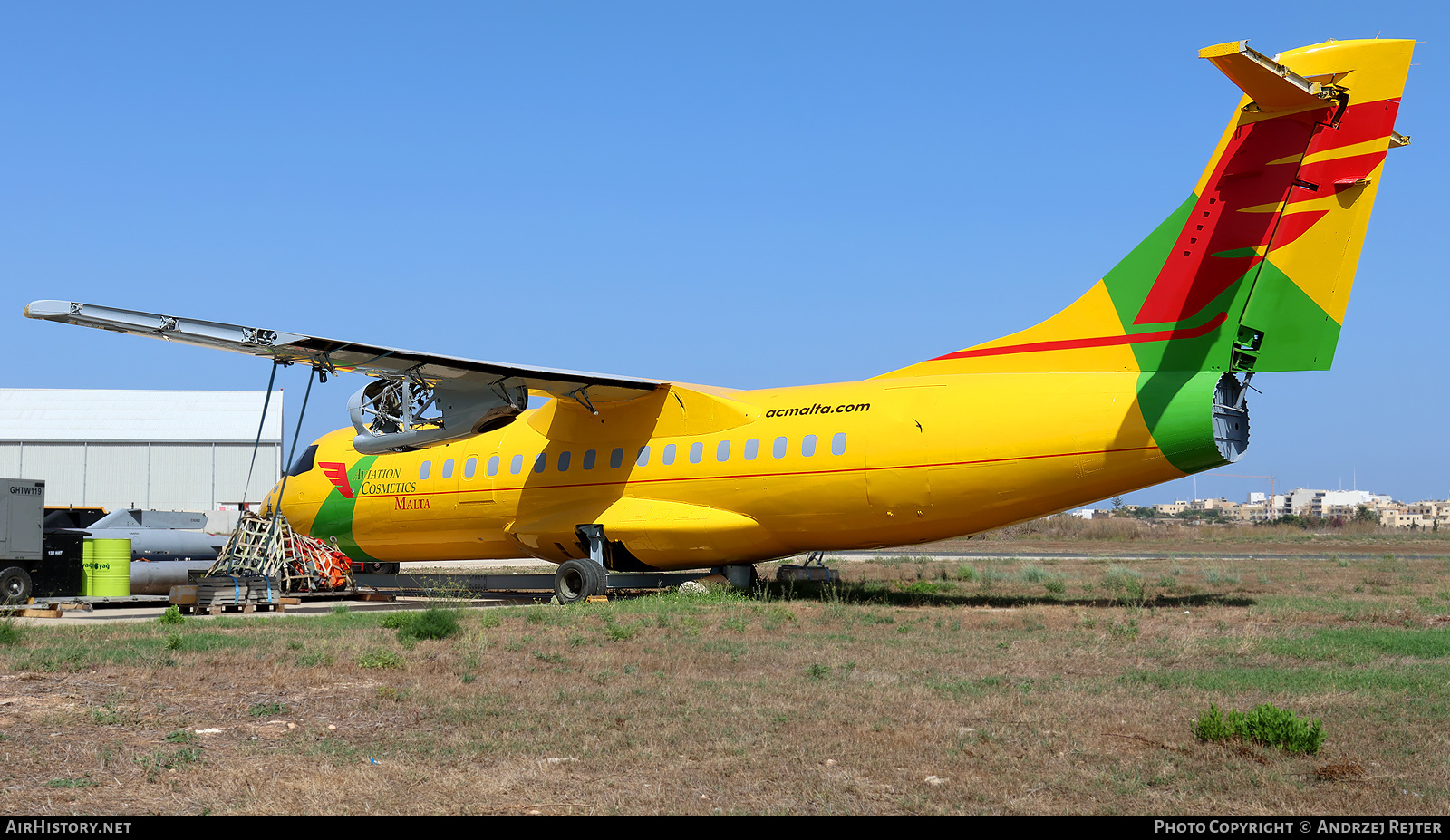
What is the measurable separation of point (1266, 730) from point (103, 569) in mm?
18817

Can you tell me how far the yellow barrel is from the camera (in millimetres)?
19594

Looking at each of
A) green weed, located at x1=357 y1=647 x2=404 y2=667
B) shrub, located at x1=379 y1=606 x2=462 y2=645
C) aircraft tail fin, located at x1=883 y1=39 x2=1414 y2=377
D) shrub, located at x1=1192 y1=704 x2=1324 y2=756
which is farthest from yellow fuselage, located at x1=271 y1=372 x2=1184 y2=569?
green weed, located at x1=357 y1=647 x2=404 y2=667

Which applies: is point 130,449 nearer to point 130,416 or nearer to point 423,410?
point 130,416

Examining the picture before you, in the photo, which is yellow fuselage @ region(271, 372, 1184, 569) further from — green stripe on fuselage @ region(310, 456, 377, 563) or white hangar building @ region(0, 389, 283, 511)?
white hangar building @ region(0, 389, 283, 511)

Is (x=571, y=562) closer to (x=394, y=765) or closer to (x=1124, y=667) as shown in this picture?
(x=1124, y=667)

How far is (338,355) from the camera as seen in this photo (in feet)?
57.6

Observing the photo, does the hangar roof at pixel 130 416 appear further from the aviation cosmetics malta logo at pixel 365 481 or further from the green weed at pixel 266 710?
the green weed at pixel 266 710

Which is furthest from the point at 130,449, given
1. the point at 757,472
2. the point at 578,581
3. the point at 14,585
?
the point at 757,472

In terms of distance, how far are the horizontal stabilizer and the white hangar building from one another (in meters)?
44.6

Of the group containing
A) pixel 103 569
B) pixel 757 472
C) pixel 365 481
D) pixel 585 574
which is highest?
pixel 365 481

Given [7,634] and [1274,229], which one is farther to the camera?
[1274,229]

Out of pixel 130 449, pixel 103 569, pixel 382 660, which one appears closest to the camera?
pixel 382 660

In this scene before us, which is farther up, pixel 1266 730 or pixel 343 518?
pixel 343 518

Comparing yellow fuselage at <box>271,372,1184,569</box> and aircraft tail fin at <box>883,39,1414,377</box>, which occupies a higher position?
aircraft tail fin at <box>883,39,1414,377</box>
